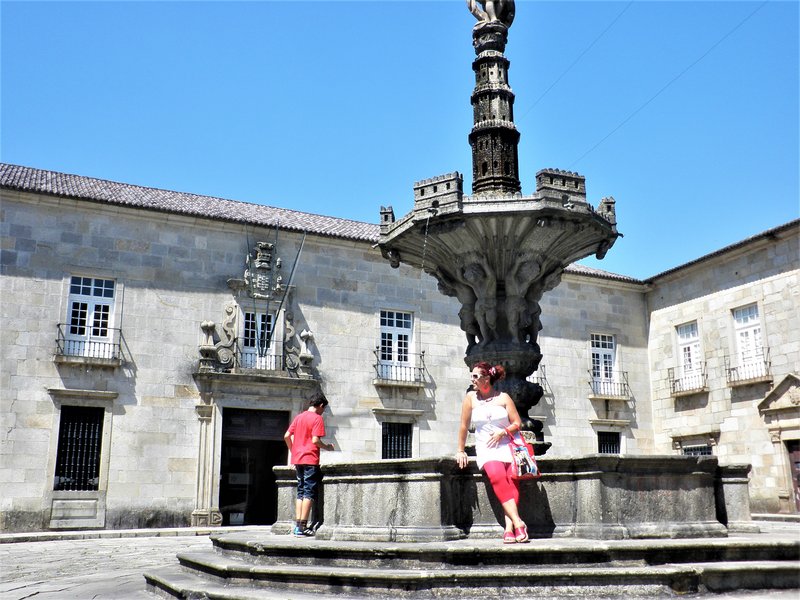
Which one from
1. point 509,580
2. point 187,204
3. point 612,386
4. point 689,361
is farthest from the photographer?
point 612,386

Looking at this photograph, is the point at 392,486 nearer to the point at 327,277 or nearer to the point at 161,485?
the point at 161,485

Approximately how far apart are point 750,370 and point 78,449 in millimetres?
16671

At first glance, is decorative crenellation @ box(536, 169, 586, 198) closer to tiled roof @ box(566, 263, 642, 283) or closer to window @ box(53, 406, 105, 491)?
window @ box(53, 406, 105, 491)

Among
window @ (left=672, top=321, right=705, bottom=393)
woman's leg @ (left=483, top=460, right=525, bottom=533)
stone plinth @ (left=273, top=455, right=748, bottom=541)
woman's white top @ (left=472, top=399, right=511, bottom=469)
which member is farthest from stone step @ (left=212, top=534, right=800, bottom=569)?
window @ (left=672, top=321, right=705, bottom=393)

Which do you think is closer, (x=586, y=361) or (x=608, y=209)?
(x=608, y=209)

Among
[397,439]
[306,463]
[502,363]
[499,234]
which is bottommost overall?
[306,463]

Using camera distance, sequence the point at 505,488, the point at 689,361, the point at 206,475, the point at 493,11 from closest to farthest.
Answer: the point at 505,488 → the point at 493,11 → the point at 206,475 → the point at 689,361

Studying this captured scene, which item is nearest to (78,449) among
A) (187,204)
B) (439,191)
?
(187,204)

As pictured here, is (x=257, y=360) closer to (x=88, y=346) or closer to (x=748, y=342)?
(x=88, y=346)

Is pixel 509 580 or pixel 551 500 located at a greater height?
pixel 551 500

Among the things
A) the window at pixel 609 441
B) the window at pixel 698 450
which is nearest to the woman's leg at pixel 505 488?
the window at pixel 698 450

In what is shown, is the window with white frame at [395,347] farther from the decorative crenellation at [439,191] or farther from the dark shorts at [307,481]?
the dark shorts at [307,481]

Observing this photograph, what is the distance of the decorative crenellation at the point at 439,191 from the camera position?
7.67 m

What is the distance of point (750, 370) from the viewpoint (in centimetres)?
1998
